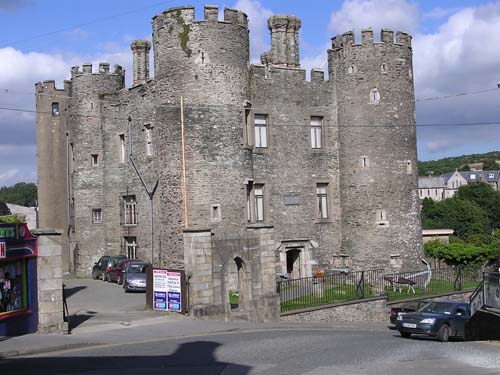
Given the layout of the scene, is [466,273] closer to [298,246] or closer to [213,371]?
[298,246]

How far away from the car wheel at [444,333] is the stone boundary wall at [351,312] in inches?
257

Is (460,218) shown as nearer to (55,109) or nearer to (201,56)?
(55,109)

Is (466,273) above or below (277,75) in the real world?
below

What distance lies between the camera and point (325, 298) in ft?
97.0

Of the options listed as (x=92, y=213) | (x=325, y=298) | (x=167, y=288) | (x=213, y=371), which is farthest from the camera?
(x=92, y=213)

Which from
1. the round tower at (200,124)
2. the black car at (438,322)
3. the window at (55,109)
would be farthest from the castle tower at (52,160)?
the black car at (438,322)

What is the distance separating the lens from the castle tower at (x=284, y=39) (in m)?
36.5

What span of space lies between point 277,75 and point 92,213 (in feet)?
43.3

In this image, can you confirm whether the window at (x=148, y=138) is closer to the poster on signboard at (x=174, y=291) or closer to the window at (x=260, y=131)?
the window at (x=260, y=131)

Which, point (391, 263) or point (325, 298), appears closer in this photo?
point (325, 298)

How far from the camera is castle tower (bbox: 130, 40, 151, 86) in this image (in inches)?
1580

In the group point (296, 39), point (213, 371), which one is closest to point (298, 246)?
point (296, 39)

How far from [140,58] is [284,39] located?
8242mm

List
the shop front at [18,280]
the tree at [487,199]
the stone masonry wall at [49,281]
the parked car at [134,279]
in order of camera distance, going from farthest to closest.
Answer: the tree at [487,199]
the parked car at [134,279]
the stone masonry wall at [49,281]
the shop front at [18,280]
